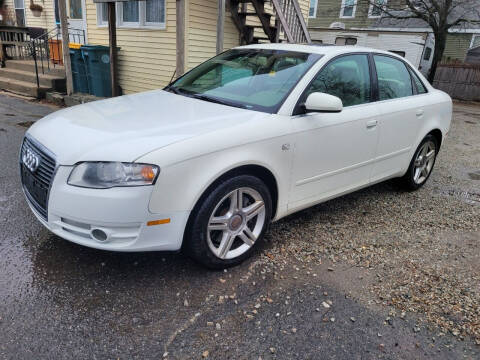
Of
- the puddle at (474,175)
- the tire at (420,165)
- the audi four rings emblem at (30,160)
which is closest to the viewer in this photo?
the audi four rings emblem at (30,160)

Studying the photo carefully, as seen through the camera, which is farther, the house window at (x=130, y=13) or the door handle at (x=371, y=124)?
the house window at (x=130, y=13)

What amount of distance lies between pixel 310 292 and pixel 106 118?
Answer: 190 centimetres

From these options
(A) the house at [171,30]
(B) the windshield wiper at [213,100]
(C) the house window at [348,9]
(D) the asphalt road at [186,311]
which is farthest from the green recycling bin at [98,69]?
(C) the house window at [348,9]

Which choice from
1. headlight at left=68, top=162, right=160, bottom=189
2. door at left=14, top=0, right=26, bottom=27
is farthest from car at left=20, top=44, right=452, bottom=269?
door at left=14, top=0, right=26, bottom=27

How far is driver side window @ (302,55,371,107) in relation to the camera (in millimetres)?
3258

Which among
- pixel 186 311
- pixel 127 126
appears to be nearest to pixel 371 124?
pixel 127 126

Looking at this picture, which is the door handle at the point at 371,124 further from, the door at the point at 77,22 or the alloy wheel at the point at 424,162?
the door at the point at 77,22

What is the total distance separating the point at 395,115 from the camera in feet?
12.5

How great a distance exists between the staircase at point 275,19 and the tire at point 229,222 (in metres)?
6.83

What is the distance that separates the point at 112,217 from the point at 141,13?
837cm

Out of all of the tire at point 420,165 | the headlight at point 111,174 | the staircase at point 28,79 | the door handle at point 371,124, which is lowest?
the staircase at point 28,79

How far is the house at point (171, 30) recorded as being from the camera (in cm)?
875

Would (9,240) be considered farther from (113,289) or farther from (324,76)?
(324,76)

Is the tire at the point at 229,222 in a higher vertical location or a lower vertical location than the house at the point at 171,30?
lower
